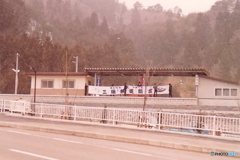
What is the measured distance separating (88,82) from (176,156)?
2440 cm

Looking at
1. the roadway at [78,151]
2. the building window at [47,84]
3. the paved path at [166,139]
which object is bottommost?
the roadway at [78,151]

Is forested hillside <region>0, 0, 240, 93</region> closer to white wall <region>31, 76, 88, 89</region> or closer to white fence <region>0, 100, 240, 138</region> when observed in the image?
white wall <region>31, 76, 88, 89</region>

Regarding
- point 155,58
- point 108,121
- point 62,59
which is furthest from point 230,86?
Answer: point 155,58

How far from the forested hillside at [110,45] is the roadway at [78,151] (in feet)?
64.2

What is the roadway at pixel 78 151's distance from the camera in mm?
8906

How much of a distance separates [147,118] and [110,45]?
62977mm

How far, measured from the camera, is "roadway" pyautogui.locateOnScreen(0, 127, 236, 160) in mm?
8906

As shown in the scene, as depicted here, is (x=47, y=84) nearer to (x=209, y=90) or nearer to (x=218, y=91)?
(x=209, y=90)

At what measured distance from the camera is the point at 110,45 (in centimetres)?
7775

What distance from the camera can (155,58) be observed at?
330 feet

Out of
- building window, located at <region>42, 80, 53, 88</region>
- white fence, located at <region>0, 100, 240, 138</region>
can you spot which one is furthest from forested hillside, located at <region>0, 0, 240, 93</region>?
white fence, located at <region>0, 100, 240, 138</region>

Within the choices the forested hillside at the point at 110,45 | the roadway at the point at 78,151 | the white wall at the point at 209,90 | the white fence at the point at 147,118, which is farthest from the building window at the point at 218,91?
the roadway at the point at 78,151

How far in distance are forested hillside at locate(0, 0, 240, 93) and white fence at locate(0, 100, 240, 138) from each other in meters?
13.0

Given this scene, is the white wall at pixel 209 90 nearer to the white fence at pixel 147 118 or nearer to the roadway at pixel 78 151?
the white fence at pixel 147 118
